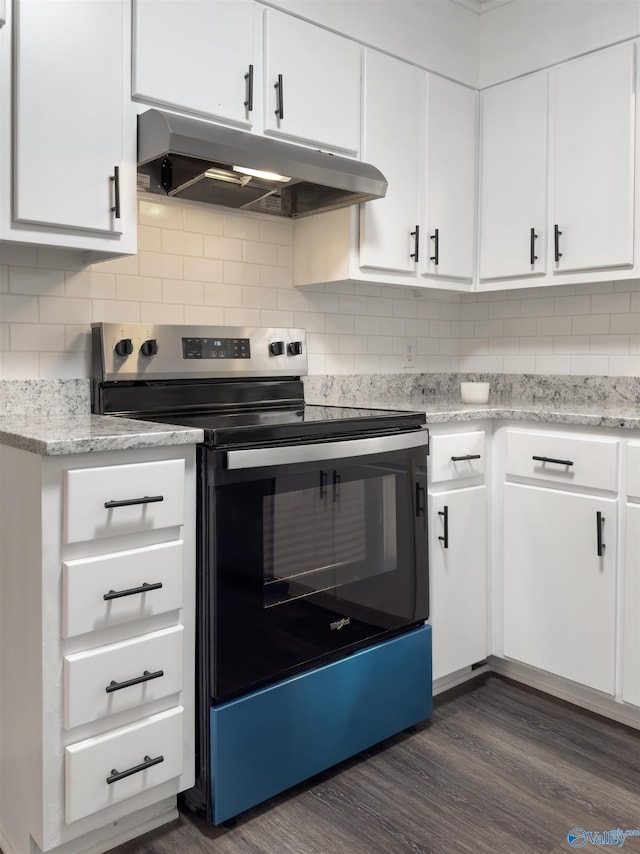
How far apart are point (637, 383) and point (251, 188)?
160cm

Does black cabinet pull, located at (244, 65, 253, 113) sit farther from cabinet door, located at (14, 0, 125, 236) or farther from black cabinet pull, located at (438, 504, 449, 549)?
black cabinet pull, located at (438, 504, 449, 549)

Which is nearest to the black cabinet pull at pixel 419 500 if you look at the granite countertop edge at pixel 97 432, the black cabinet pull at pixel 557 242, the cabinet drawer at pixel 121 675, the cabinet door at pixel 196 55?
the granite countertop edge at pixel 97 432

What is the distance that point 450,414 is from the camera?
2359 mm

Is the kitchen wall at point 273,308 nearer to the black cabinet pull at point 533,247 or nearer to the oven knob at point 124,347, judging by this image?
the oven knob at point 124,347

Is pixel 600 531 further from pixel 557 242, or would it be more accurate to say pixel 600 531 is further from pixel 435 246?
pixel 435 246

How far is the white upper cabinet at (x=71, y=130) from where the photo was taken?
Answer: 1727 mm

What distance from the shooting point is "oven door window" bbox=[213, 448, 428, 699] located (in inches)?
67.9

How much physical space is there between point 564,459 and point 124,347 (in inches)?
55.7

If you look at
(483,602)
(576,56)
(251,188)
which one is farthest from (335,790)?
(576,56)

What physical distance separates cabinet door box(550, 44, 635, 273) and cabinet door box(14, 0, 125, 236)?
63.8 inches

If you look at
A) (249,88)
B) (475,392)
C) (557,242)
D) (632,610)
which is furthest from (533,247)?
(632,610)

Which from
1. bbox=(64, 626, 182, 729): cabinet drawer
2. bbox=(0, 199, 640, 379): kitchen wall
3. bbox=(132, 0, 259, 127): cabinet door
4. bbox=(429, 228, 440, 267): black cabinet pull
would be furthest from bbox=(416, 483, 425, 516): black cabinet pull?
bbox=(132, 0, 259, 127): cabinet door

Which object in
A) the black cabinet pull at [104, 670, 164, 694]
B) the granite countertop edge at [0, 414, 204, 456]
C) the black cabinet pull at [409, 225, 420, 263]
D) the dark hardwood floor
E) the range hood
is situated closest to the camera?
the granite countertop edge at [0, 414, 204, 456]

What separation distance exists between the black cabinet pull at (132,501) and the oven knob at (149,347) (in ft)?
2.22
